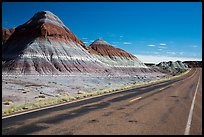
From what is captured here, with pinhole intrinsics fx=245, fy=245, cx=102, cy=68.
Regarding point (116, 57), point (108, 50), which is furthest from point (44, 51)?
point (108, 50)

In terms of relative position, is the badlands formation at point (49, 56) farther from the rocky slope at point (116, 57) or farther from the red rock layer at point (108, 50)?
the red rock layer at point (108, 50)

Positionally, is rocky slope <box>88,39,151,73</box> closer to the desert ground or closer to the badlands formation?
the badlands formation

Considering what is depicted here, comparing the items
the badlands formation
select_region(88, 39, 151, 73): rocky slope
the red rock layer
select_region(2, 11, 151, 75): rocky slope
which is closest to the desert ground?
the badlands formation

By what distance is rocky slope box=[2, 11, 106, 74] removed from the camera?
66.0m

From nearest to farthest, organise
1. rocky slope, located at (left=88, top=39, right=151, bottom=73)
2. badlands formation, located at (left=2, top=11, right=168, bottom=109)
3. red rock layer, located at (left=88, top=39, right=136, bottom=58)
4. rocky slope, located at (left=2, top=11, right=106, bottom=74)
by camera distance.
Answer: badlands formation, located at (left=2, top=11, right=168, bottom=109), rocky slope, located at (left=2, top=11, right=106, bottom=74), rocky slope, located at (left=88, top=39, right=151, bottom=73), red rock layer, located at (left=88, top=39, right=136, bottom=58)

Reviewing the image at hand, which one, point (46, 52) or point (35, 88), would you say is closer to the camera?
point (35, 88)

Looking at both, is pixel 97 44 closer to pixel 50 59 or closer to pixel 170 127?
pixel 50 59

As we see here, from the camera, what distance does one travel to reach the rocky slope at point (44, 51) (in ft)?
217

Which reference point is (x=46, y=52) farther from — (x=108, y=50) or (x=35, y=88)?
(x=108, y=50)

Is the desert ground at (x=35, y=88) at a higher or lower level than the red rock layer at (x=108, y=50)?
lower

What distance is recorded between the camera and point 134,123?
8828 millimetres

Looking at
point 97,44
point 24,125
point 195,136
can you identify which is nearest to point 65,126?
point 24,125

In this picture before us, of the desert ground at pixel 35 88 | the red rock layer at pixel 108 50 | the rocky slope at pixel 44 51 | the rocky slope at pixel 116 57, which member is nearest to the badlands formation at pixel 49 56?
the rocky slope at pixel 44 51

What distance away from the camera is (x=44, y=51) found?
2867 inches
